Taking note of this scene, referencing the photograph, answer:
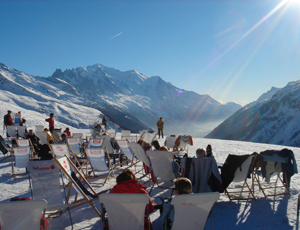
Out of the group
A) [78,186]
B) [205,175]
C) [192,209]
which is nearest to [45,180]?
[78,186]

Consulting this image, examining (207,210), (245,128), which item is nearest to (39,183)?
(207,210)

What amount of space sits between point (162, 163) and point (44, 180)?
216 cm

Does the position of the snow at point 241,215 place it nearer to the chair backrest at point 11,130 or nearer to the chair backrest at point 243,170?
the chair backrest at point 243,170

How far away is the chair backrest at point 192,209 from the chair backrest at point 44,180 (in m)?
2.21

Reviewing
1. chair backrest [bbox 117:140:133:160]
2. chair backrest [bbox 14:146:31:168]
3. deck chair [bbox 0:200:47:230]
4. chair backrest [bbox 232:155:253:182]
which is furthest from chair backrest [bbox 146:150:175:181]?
chair backrest [bbox 14:146:31:168]

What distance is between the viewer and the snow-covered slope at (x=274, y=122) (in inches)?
2970

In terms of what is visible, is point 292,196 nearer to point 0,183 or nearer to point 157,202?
point 157,202

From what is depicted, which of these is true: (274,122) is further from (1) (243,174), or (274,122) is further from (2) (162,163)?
(2) (162,163)

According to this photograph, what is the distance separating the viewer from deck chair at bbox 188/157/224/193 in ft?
11.5

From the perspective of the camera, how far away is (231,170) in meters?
3.76

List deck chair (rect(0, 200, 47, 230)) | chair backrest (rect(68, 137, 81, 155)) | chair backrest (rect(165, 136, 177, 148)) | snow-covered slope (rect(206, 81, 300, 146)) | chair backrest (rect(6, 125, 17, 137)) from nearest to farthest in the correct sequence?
deck chair (rect(0, 200, 47, 230))
chair backrest (rect(68, 137, 81, 155))
chair backrest (rect(165, 136, 177, 148))
chair backrest (rect(6, 125, 17, 137))
snow-covered slope (rect(206, 81, 300, 146))

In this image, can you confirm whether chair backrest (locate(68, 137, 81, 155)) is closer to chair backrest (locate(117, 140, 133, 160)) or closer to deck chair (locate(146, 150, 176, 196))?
chair backrest (locate(117, 140, 133, 160))

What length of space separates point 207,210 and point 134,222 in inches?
30.0

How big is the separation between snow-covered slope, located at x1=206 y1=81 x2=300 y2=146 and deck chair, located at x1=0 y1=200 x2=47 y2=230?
83.7 meters
